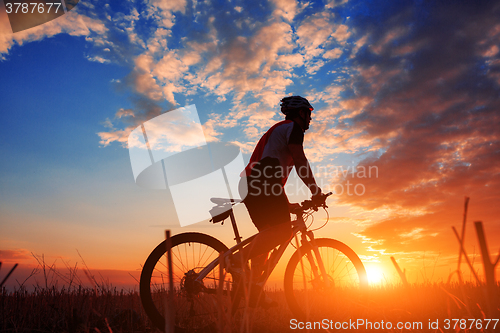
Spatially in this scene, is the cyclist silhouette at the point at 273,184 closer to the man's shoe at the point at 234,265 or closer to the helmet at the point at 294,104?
the man's shoe at the point at 234,265

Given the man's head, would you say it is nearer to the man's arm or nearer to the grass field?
the man's arm

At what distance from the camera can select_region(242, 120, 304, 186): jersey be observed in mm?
3703

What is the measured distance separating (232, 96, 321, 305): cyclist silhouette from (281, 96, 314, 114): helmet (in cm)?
45

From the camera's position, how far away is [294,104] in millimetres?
4207

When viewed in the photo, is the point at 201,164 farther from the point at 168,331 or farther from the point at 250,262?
the point at 168,331

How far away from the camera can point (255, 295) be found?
11.3 ft

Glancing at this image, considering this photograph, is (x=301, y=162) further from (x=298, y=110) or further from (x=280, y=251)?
(x=280, y=251)

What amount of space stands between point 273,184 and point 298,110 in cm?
127

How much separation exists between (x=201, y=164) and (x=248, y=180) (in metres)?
1.47

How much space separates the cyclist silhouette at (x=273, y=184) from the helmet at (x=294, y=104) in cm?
45

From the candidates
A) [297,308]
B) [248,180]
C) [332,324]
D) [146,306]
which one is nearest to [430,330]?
[332,324]

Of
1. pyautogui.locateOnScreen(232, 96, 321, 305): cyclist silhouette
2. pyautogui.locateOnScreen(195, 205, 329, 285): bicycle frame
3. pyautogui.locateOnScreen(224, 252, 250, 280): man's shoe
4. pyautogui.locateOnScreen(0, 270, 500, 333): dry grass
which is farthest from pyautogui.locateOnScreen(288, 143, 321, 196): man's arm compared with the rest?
pyautogui.locateOnScreen(0, 270, 500, 333): dry grass

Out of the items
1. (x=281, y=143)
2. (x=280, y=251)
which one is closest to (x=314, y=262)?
(x=280, y=251)

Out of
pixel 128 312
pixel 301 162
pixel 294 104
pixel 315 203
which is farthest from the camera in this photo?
pixel 294 104
